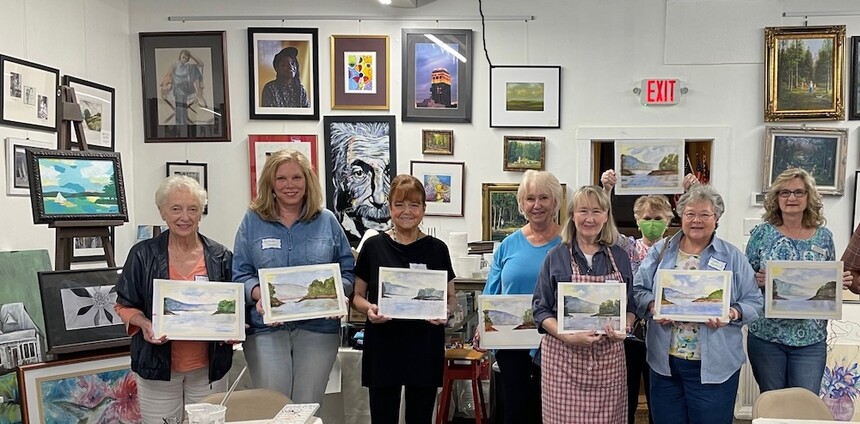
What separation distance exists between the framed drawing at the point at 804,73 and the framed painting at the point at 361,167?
2903mm

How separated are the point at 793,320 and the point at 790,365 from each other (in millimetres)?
211

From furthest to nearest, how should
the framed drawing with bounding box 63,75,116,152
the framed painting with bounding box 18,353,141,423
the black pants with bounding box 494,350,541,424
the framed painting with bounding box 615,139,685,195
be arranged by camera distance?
the framed painting with bounding box 615,139,685,195
the framed drawing with bounding box 63,75,116,152
the framed painting with bounding box 18,353,141,423
the black pants with bounding box 494,350,541,424

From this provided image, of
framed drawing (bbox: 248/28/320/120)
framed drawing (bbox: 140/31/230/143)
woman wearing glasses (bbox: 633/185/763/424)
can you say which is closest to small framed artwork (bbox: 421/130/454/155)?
framed drawing (bbox: 248/28/320/120)

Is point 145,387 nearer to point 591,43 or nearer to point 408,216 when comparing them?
point 408,216

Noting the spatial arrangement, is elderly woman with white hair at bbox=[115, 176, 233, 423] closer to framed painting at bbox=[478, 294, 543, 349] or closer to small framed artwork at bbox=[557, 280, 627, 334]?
framed painting at bbox=[478, 294, 543, 349]

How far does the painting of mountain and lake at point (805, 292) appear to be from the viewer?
3.04m

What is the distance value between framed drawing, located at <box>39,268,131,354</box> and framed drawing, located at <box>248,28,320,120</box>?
2.12 m

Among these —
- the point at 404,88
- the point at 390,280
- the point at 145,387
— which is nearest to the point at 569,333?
the point at 390,280

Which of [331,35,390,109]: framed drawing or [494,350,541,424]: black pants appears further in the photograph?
[331,35,390,109]: framed drawing

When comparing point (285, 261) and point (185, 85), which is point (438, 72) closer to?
point (185, 85)

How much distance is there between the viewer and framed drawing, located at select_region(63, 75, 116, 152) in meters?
4.81

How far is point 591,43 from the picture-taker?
204 inches

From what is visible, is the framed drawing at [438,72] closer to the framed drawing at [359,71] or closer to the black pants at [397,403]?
the framed drawing at [359,71]

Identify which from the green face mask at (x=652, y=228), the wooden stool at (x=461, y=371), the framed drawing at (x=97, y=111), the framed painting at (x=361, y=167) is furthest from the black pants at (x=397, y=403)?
the framed drawing at (x=97, y=111)
